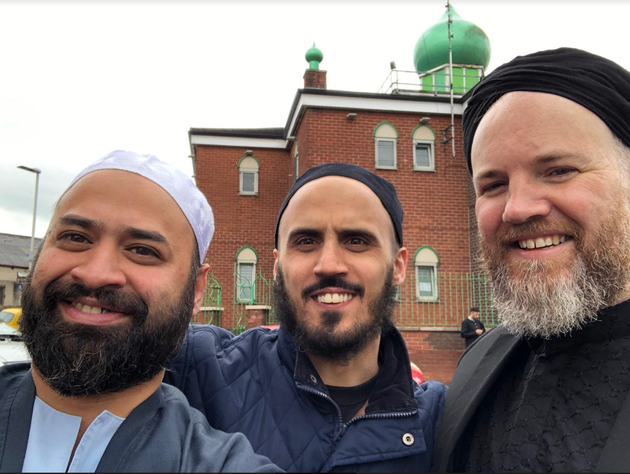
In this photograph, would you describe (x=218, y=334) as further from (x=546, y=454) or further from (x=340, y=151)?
(x=340, y=151)

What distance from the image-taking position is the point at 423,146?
15047mm

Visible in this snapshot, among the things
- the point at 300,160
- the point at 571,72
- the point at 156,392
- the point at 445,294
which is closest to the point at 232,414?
the point at 156,392

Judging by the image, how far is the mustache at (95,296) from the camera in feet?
5.86

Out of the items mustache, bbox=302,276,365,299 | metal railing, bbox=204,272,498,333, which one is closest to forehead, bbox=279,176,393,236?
mustache, bbox=302,276,365,299

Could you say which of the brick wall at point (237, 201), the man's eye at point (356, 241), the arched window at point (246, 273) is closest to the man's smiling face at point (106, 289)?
the man's eye at point (356, 241)

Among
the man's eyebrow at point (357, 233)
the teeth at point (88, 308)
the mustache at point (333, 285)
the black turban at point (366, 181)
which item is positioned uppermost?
the black turban at point (366, 181)

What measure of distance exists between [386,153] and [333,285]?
42.0 ft

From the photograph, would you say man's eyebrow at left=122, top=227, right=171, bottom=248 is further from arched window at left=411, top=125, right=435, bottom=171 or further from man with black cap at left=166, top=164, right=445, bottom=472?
arched window at left=411, top=125, right=435, bottom=171

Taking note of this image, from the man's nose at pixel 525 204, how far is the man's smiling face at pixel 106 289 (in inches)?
56.4

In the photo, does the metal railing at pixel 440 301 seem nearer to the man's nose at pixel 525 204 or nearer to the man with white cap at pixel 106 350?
the man's nose at pixel 525 204

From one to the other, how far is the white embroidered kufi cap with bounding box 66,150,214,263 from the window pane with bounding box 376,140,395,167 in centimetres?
1289

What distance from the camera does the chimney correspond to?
16484mm

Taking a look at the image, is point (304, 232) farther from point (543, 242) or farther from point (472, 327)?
point (472, 327)

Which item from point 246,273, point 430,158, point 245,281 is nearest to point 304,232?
point 430,158
